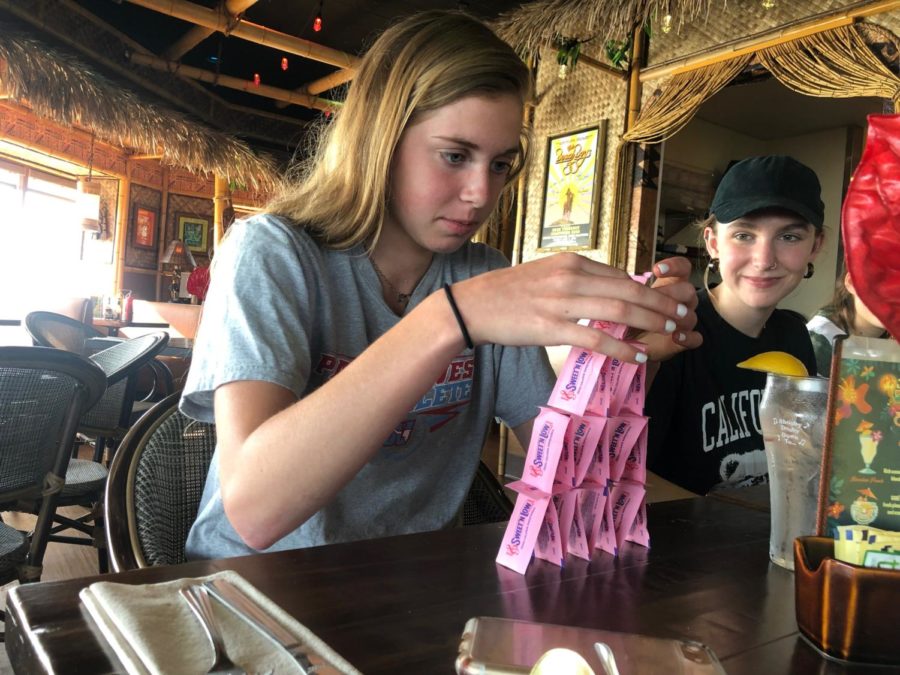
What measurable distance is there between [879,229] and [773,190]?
4.19 feet

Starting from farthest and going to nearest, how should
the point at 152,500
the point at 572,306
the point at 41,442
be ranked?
the point at 41,442 → the point at 152,500 → the point at 572,306

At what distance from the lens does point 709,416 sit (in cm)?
168

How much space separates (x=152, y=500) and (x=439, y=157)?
688 mm

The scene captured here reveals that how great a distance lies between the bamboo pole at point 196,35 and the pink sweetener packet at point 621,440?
15.6ft

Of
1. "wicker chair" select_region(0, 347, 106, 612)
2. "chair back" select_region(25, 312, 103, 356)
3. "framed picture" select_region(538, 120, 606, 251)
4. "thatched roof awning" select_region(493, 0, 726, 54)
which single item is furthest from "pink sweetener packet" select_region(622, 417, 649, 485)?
"chair back" select_region(25, 312, 103, 356)

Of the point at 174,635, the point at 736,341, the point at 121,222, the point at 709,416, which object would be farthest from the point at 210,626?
the point at 121,222

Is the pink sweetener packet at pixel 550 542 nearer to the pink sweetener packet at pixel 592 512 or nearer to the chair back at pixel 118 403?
the pink sweetener packet at pixel 592 512

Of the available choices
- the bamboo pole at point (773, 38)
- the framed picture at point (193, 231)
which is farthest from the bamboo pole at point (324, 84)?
the framed picture at point (193, 231)

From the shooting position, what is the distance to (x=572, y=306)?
0.71 meters

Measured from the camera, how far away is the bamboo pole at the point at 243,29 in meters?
4.66

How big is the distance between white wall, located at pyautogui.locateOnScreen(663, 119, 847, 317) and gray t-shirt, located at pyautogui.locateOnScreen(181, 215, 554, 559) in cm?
450

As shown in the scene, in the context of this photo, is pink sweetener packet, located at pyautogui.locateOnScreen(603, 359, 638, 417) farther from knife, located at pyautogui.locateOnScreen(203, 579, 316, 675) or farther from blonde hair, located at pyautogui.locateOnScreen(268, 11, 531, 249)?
blonde hair, located at pyautogui.locateOnScreen(268, 11, 531, 249)

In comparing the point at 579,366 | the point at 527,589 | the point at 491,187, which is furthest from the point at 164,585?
the point at 491,187

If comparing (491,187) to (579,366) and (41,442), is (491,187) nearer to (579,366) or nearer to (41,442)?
(579,366)
